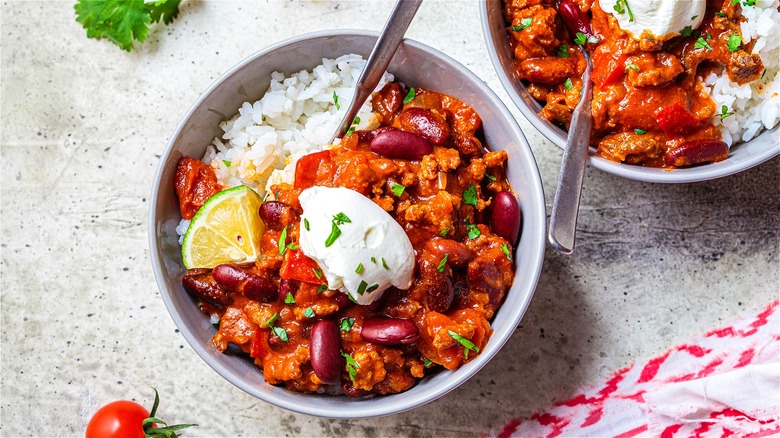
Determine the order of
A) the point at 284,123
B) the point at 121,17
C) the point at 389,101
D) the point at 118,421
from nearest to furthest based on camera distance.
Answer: the point at 389,101
the point at 284,123
the point at 118,421
the point at 121,17

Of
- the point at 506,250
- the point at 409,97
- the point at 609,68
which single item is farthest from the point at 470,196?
the point at 609,68

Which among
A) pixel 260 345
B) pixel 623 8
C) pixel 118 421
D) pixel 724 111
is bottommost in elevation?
pixel 118 421

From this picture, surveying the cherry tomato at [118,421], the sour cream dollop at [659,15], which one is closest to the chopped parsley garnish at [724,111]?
the sour cream dollop at [659,15]

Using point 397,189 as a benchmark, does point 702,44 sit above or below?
above

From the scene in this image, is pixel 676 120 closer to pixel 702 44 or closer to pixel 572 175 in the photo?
pixel 702 44

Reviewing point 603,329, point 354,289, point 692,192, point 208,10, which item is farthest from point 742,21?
point 208,10

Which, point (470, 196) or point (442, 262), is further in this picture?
point (470, 196)

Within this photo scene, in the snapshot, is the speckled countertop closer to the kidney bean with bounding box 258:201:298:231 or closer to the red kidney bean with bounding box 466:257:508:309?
the red kidney bean with bounding box 466:257:508:309

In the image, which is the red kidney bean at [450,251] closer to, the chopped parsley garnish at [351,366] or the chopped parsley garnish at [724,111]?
the chopped parsley garnish at [351,366]
